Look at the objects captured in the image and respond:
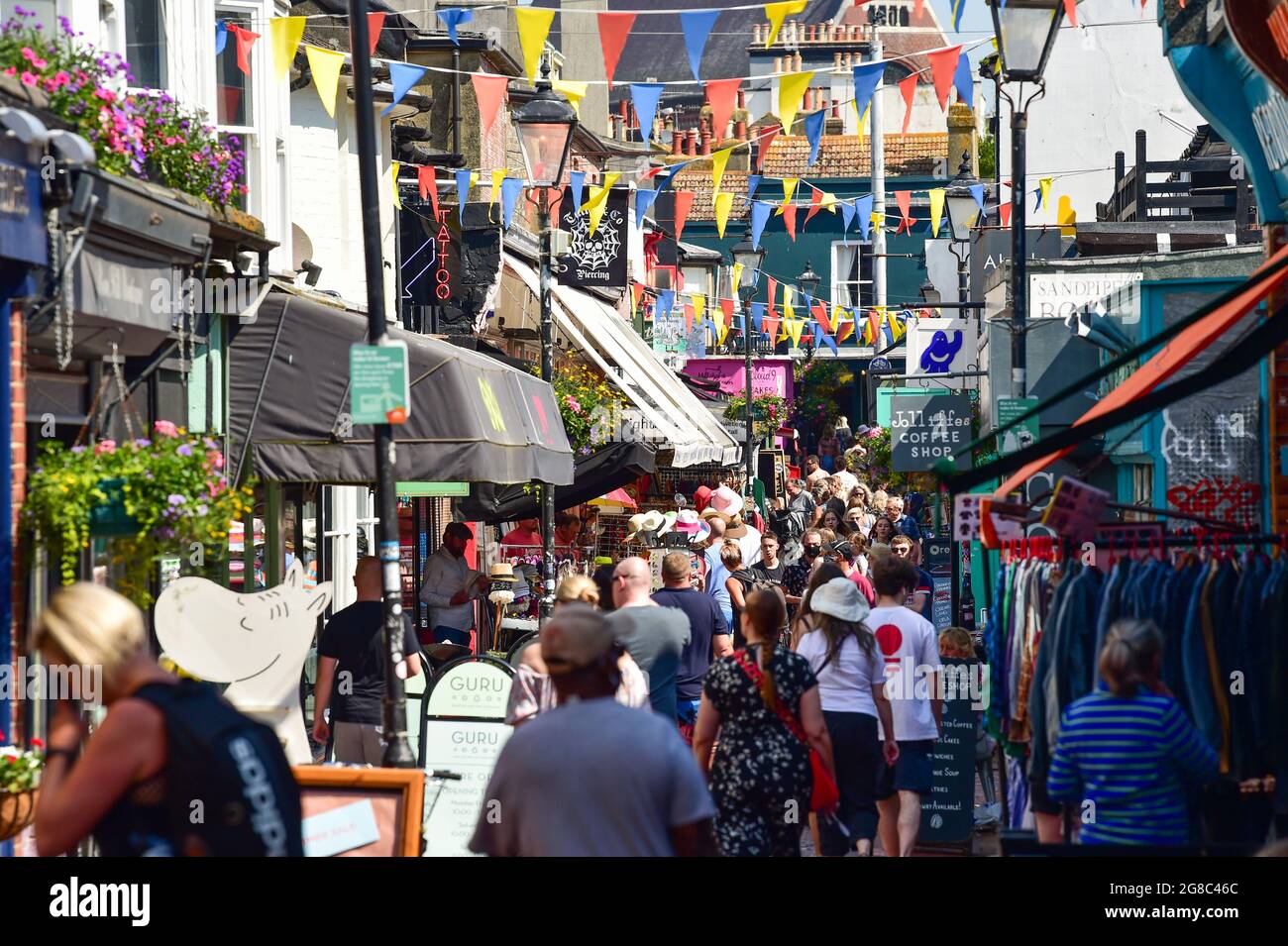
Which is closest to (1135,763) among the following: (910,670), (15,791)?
(910,670)

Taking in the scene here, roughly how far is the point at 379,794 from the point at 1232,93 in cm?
750

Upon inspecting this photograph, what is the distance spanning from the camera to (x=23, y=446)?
8625mm

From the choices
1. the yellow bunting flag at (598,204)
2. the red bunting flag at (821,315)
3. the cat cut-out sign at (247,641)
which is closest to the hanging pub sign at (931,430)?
the yellow bunting flag at (598,204)

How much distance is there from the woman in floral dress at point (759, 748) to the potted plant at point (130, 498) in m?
2.94

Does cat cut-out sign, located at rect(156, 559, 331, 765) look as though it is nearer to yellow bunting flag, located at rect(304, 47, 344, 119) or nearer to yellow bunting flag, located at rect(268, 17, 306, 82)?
yellow bunting flag, located at rect(268, 17, 306, 82)

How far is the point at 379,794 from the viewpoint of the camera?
713cm

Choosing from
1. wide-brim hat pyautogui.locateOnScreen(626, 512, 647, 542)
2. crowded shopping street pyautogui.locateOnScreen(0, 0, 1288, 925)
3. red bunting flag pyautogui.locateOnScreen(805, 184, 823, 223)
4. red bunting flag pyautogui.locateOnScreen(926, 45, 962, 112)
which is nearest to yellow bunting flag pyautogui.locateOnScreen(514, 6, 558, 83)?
crowded shopping street pyautogui.locateOnScreen(0, 0, 1288, 925)

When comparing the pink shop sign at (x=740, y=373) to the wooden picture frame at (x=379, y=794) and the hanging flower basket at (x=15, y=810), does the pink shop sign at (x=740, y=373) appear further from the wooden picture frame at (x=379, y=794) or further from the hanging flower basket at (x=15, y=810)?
the wooden picture frame at (x=379, y=794)

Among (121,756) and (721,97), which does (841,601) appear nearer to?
(121,756)

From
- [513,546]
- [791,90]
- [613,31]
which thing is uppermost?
[613,31]

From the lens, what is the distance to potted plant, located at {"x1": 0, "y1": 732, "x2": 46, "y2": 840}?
7395 millimetres

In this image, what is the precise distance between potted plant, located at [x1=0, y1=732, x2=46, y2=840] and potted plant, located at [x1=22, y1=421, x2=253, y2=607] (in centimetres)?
134
